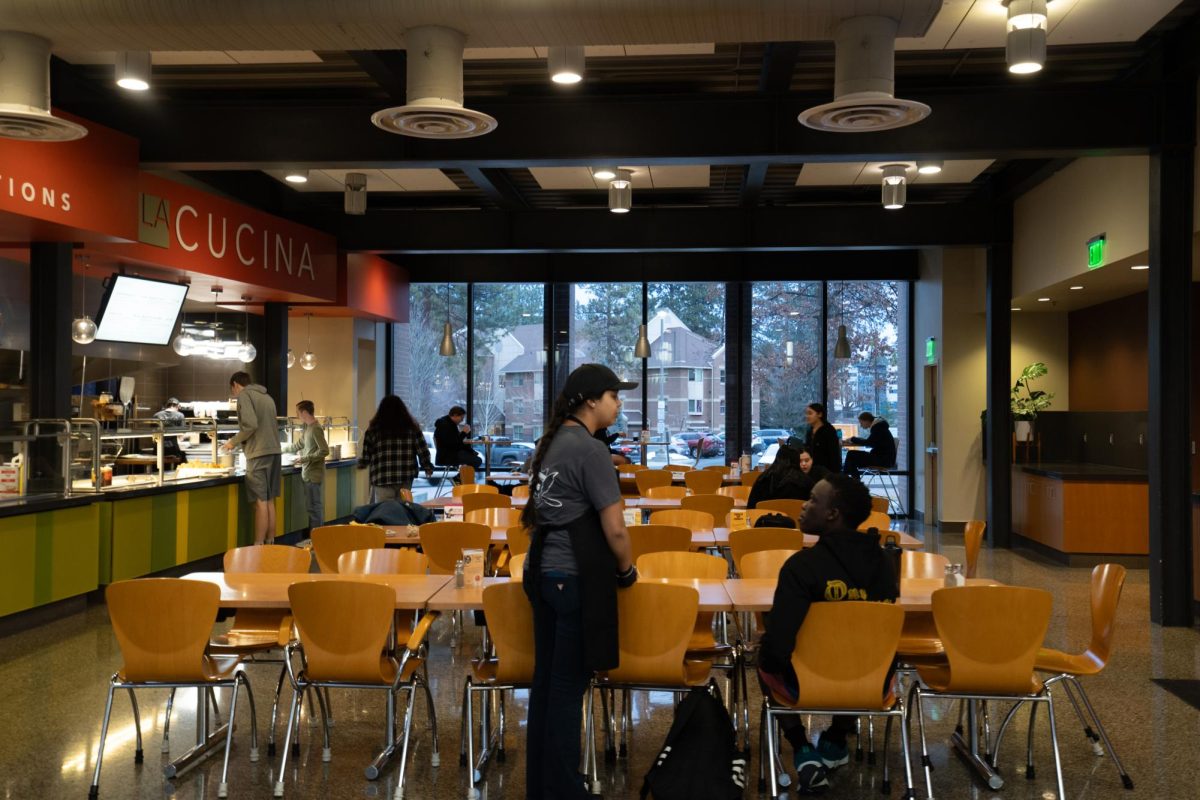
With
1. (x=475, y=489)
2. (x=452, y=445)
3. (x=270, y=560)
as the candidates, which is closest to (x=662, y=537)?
(x=270, y=560)

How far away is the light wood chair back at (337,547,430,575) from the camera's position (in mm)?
5293

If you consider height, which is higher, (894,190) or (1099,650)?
(894,190)

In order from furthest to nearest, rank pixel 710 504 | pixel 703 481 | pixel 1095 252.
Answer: pixel 703 481
pixel 1095 252
pixel 710 504

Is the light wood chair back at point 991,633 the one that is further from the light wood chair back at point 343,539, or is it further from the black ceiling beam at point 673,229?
the black ceiling beam at point 673,229

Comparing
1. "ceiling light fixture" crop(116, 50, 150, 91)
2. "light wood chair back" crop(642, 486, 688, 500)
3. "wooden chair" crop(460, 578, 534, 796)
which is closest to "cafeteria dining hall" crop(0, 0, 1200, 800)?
"wooden chair" crop(460, 578, 534, 796)

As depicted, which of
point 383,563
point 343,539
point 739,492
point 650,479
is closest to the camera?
point 383,563

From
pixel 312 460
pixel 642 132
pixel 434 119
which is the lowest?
pixel 312 460

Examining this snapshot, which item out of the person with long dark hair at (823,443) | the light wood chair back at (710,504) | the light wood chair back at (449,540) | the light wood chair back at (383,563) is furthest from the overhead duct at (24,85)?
the person with long dark hair at (823,443)

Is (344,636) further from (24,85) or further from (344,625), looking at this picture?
(24,85)

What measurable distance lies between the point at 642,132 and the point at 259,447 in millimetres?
4624

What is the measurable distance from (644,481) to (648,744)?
18.0ft

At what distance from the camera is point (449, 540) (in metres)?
6.25

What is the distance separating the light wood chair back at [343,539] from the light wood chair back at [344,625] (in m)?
2.00

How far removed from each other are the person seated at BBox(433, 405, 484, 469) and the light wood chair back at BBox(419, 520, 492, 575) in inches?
273
